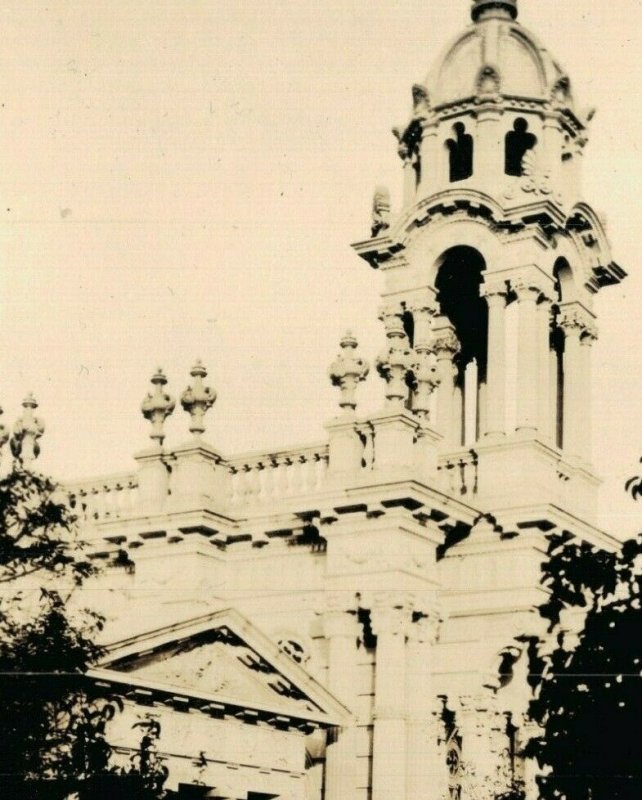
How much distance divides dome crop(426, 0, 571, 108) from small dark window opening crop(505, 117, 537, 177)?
63 cm

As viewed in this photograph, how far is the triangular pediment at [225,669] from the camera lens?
23516 millimetres

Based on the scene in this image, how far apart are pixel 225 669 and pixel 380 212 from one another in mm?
11250

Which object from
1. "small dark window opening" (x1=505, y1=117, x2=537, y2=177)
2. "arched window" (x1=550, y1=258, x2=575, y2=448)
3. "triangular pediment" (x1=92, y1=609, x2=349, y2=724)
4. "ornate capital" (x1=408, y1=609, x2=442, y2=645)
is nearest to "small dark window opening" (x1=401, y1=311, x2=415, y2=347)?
"arched window" (x1=550, y1=258, x2=575, y2=448)

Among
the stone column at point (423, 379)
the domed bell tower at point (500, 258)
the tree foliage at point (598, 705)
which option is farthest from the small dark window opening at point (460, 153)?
the tree foliage at point (598, 705)

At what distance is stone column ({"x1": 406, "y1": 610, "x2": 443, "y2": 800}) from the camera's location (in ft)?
90.6

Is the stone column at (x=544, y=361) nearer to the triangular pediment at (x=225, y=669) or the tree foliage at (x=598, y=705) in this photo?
the triangular pediment at (x=225, y=669)

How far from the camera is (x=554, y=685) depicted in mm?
14844

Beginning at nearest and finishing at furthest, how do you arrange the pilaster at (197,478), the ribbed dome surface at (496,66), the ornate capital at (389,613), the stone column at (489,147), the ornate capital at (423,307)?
1. the ornate capital at (389,613)
2. the pilaster at (197,478)
3. the stone column at (489,147)
4. the ornate capital at (423,307)
5. the ribbed dome surface at (496,66)

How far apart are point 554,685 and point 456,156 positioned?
21.1m

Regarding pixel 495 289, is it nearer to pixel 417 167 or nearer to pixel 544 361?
pixel 544 361

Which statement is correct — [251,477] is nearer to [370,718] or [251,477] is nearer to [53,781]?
[370,718]

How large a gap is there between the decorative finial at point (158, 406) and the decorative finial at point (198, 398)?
61cm

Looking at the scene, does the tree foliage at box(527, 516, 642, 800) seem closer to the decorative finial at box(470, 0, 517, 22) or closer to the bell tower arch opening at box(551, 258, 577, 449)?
the bell tower arch opening at box(551, 258, 577, 449)

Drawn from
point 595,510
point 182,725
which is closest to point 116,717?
point 182,725
